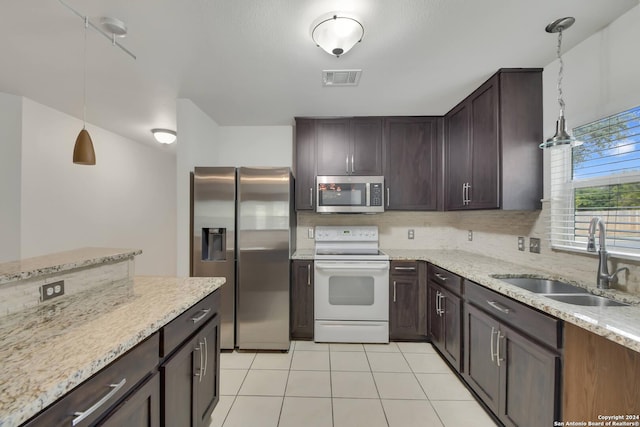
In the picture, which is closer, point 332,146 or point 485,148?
point 485,148

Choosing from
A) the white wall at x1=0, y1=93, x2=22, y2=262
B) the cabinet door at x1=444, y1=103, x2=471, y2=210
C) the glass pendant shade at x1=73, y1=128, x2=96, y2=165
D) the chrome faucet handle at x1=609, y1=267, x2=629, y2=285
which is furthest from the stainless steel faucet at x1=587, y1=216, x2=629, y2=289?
the white wall at x1=0, y1=93, x2=22, y2=262

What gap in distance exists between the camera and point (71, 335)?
2.89 ft

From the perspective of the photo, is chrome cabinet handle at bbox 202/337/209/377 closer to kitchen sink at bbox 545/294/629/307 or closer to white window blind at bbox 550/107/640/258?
kitchen sink at bbox 545/294/629/307

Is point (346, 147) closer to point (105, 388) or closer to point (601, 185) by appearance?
point (601, 185)

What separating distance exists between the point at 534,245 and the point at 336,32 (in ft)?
7.02

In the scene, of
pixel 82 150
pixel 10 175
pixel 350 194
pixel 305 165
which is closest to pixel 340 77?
pixel 305 165

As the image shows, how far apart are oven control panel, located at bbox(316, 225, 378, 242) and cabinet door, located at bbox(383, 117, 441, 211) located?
0.39 meters

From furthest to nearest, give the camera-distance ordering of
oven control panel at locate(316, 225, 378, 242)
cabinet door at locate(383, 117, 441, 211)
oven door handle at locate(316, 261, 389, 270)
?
oven control panel at locate(316, 225, 378, 242), cabinet door at locate(383, 117, 441, 211), oven door handle at locate(316, 261, 389, 270)

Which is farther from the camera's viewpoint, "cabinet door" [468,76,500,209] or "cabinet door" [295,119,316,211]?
"cabinet door" [295,119,316,211]

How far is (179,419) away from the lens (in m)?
1.20

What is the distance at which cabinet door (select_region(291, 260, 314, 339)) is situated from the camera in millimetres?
2674

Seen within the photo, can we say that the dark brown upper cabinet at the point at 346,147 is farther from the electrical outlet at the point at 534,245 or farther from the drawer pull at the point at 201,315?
the drawer pull at the point at 201,315

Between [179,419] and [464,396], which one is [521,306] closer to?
[464,396]

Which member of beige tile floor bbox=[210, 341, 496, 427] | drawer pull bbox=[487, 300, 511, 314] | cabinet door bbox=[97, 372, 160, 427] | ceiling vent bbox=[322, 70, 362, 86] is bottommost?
beige tile floor bbox=[210, 341, 496, 427]
